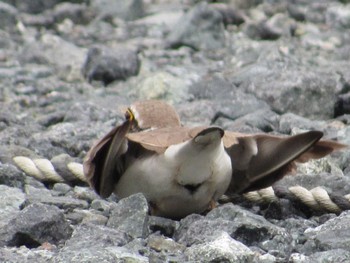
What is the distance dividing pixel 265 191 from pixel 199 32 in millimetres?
5347

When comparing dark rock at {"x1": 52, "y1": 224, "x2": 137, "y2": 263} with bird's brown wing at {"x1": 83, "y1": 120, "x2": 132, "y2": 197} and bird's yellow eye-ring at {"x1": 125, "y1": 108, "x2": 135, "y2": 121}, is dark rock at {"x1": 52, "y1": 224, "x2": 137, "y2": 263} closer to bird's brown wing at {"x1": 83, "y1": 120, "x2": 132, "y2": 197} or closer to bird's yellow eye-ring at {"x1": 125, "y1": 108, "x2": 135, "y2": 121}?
bird's brown wing at {"x1": 83, "y1": 120, "x2": 132, "y2": 197}

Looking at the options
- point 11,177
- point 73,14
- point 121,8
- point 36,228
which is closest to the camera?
point 36,228

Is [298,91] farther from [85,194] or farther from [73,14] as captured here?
[73,14]

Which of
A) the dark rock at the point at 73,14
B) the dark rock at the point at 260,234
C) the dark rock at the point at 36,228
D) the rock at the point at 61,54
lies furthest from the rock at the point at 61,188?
the dark rock at the point at 73,14

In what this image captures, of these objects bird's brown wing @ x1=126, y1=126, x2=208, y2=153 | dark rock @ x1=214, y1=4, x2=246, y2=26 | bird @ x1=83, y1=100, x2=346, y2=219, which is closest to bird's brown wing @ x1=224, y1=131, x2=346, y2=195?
bird @ x1=83, y1=100, x2=346, y2=219

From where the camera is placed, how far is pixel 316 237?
4.71m

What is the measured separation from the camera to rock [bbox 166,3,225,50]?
1088cm

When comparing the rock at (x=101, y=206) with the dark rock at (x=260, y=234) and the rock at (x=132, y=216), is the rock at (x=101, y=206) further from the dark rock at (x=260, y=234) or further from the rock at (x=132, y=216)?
the dark rock at (x=260, y=234)

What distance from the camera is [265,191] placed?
5699mm

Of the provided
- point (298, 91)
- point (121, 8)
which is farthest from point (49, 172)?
point (121, 8)

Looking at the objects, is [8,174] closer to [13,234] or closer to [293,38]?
[13,234]

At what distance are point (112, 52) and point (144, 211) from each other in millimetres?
4857

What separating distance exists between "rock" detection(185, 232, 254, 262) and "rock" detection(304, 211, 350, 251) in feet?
1.16

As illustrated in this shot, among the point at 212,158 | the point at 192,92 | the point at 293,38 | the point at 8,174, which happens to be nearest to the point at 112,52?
the point at 192,92
